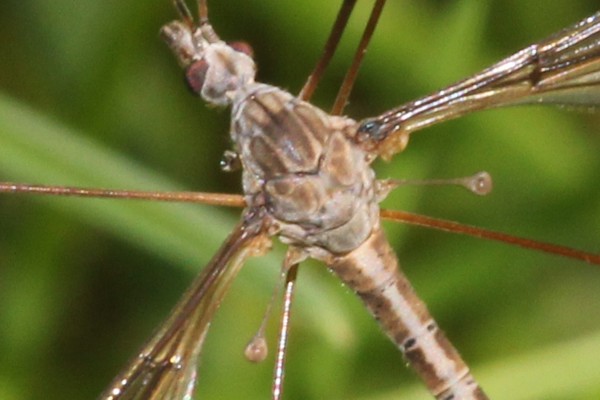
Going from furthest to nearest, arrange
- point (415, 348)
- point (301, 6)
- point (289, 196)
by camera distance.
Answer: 1. point (301, 6)
2. point (415, 348)
3. point (289, 196)

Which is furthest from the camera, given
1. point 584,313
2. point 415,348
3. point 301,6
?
point 584,313

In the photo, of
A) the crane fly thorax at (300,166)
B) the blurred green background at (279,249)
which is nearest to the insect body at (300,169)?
the crane fly thorax at (300,166)

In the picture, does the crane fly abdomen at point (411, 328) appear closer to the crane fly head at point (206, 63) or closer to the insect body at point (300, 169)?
the insect body at point (300, 169)

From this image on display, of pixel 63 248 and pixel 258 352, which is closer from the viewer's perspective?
pixel 258 352

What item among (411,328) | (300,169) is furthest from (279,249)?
(300,169)

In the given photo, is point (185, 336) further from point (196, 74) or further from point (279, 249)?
point (279, 249)

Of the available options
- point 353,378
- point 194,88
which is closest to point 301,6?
point 194,88

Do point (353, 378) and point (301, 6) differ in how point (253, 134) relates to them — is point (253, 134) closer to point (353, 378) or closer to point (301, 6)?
point (301, 6)
